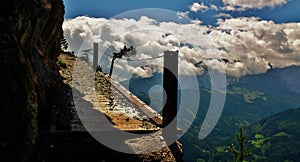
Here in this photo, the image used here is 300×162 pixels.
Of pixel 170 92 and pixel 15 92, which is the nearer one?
pixel 15 92

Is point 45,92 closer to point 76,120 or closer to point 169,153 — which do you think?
point 76,120

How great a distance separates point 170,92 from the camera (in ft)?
28.9

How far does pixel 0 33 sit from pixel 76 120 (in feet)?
13.9

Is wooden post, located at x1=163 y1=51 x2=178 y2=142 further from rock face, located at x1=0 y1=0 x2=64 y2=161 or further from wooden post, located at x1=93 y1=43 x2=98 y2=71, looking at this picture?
wooden post, located at x1=93 y1=43 x2=98 y2=71

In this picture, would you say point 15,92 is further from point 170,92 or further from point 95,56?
point 95,56

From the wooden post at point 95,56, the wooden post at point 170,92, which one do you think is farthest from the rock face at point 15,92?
the wooden post at point 95,56

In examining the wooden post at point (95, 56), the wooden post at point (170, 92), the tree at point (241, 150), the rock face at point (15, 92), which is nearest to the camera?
the rock face at point (15, 92)

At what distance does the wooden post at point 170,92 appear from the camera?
8.77 metres

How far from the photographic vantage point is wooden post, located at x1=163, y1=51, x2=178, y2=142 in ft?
28.8

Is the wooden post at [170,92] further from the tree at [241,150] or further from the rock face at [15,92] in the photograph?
the tree at [241,150]

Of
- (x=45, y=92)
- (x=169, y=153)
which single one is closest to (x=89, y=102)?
(x=45, y=92)

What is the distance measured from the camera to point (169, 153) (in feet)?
26.8

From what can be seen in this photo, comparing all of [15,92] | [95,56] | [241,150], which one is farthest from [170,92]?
[95,56]

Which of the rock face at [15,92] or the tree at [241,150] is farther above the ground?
the rock face at [15,92]
